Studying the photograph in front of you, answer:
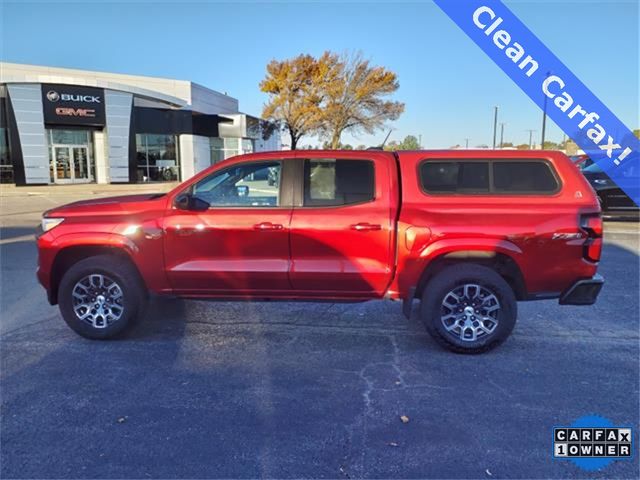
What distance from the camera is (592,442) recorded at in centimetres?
305

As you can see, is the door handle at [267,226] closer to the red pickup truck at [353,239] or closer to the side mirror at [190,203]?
the red pickup truck at [353,239]

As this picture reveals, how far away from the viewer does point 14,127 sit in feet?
89.6

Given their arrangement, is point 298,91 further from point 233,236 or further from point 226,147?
point 233,236

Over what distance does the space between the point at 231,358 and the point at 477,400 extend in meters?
A: 2.13

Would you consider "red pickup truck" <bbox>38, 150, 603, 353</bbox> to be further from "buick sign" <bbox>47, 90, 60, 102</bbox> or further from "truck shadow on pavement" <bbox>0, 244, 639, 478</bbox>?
"buick sign" <bbox>47, 90, 60, 102</bbox>

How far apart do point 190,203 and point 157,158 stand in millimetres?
32350

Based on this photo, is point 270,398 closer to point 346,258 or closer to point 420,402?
point 420,402

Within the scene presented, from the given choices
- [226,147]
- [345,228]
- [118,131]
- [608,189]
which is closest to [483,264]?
[345,228]

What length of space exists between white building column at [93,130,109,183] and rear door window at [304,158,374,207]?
30.6m

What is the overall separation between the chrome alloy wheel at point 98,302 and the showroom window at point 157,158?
30.7 meters

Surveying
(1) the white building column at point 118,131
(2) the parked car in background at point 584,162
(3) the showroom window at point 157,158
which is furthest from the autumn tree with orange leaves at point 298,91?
(2) the parked car in background at point 584,162

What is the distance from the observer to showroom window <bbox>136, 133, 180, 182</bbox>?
33219mm

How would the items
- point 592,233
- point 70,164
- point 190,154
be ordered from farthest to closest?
point 190,154 < point 70,164 < point 592,233

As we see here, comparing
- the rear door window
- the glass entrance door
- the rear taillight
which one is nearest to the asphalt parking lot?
the rear taillight
